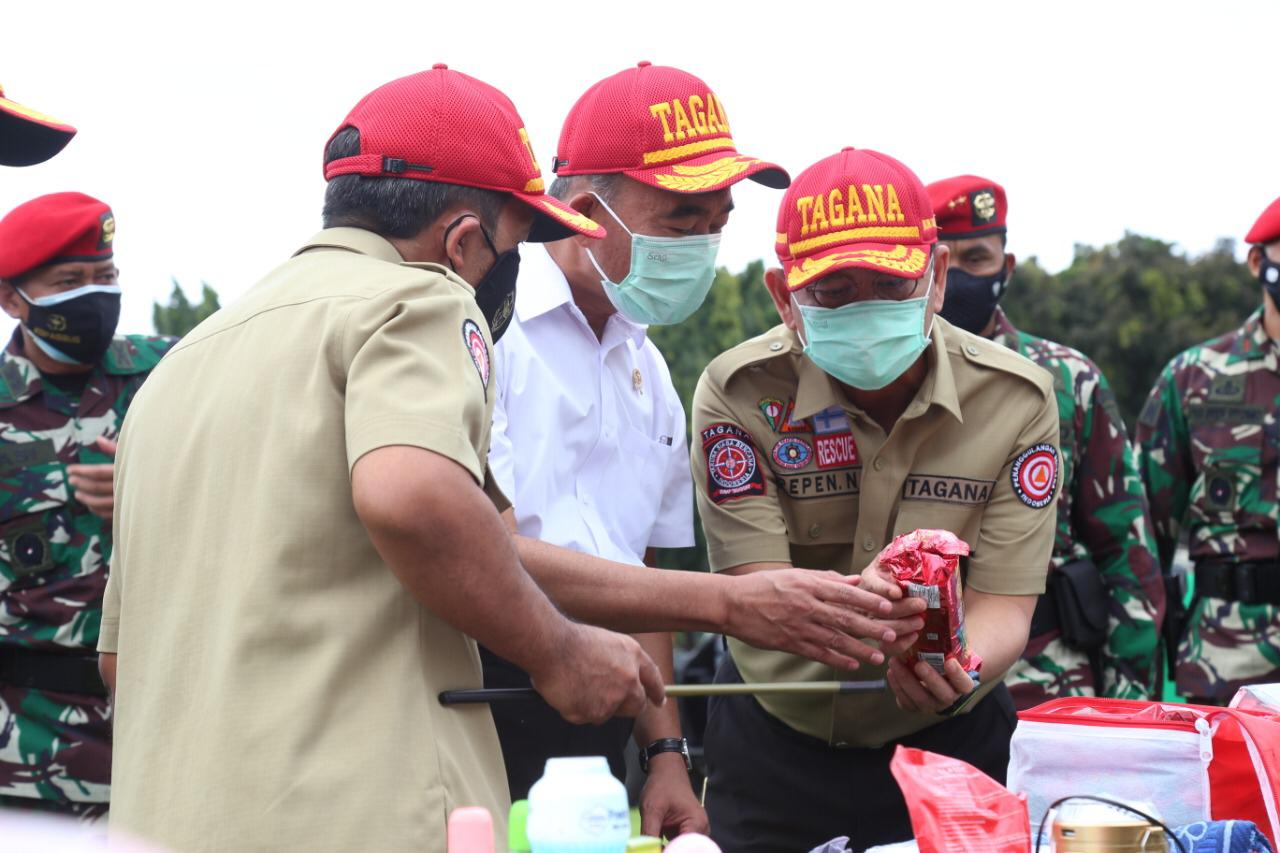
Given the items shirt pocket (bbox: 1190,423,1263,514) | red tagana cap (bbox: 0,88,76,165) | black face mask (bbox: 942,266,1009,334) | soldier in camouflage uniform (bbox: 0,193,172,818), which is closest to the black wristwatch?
red tagana cap (bbox: 0,88,76,165)

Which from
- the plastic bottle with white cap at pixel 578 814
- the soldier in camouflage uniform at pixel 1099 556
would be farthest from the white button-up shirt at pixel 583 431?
the soldier in camouflage uniform at pixel 1099 556

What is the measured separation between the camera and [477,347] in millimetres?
2258

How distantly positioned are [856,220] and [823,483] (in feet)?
1.98

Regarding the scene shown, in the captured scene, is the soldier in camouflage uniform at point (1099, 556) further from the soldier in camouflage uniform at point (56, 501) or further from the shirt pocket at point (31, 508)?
the shirt pocket at point (31, 508)

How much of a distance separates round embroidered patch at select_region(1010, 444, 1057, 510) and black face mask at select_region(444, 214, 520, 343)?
1.28m

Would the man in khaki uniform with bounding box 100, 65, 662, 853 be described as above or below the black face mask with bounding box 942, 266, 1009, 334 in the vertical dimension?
below

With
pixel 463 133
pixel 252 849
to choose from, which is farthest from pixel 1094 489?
pixel 252 849

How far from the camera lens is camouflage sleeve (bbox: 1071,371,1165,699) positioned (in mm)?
4605

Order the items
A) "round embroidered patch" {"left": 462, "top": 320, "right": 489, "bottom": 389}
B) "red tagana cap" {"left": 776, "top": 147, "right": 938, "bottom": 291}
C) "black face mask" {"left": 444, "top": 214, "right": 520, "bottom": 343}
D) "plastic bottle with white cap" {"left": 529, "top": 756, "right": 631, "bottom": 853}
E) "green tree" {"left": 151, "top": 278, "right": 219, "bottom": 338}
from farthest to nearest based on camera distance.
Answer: "green tree" {"left": 151, "top": 278, "right": 219, "bottom": 338} → "red tagana cap" {"left": 776, "top": 147, "right": 938, "bottom": 291} → "black face mask" {"left": 444, "top": 214, "right": 520, "bottom": 343} → "round embroidered patch" {"left": 462, "top": 320, "right": 489, "bottom": 389} → "plastic bottle with white cap" {"left": 529, "top": 756, "right": 631, "bottom": 853}

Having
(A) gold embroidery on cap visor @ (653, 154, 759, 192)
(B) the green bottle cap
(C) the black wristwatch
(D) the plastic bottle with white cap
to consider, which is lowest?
(C) the black wristwatch

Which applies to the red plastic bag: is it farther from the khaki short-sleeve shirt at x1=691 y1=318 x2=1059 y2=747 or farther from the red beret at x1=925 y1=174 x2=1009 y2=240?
the red beret at x1=925 y1=174 x2=1009 y2=240

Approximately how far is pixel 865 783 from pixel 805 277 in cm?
114

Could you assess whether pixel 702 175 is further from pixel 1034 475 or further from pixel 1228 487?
pixel 1228 487

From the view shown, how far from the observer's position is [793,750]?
3.43 meters
